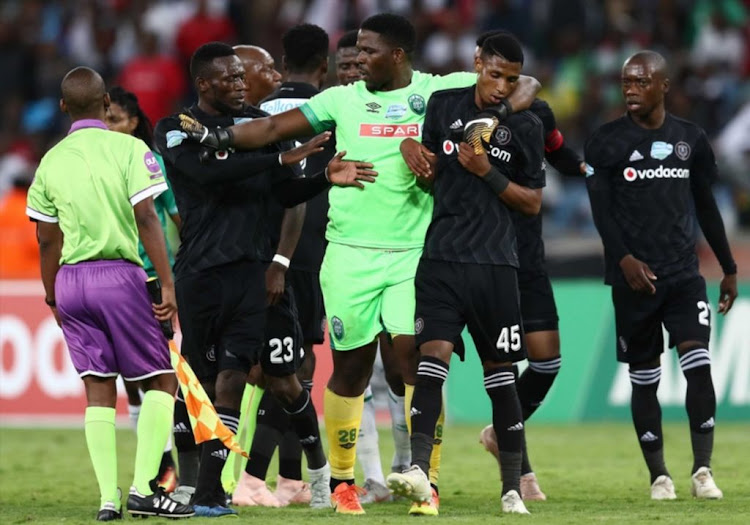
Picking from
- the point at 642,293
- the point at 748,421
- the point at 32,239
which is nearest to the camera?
the point at 642,293

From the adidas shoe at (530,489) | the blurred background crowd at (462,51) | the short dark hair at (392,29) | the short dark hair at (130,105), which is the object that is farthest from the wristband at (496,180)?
the blurred background crowd at (462,51)

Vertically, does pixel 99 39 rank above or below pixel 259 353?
above

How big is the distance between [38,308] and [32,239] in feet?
4.91

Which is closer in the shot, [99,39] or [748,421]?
[748,421]

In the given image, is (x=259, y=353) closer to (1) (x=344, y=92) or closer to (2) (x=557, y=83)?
(1) (x=344, y=92)

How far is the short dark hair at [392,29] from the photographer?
8250 millimetres

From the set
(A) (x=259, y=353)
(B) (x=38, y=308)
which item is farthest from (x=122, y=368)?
(B) (x=38, y=308)

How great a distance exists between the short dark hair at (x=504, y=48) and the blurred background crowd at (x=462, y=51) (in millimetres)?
8539

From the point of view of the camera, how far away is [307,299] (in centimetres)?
966

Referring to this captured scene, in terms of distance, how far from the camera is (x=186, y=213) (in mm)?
8430

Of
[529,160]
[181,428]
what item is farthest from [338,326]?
[529,160]

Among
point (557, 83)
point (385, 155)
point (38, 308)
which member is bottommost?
point (38, 308)

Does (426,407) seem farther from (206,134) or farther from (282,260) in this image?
Answer: (206,134)

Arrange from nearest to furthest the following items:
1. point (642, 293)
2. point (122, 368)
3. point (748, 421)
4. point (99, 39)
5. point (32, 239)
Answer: point (122, 368)
point (642, 293)
point (748, 421)
point (32, 239)
point (99, 39)
